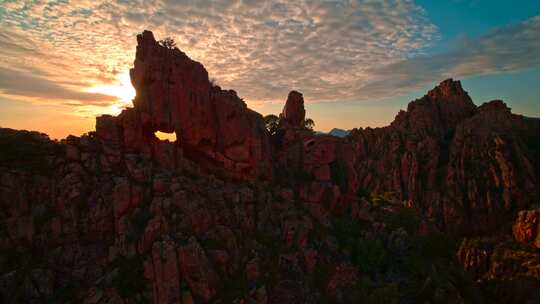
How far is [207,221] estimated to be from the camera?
158 feet

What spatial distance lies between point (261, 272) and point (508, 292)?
141ft

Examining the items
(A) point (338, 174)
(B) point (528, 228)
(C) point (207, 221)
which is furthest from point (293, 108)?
(B) point (528, 228)

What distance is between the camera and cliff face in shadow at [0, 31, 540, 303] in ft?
136

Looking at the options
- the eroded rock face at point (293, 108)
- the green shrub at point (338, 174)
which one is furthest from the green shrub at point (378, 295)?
the eroded rock face at point (293, 108)

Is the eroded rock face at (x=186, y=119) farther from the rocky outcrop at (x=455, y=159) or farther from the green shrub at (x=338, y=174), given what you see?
the rocky outcrop at (x=455, y=159)

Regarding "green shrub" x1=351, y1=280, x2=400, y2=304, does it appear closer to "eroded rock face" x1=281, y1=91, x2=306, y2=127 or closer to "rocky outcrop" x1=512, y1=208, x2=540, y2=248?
"eroded rock face" x1=281, y1=91, x2=306, y2=127

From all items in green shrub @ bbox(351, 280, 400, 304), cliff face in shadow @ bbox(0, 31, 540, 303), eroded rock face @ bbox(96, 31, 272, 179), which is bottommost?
green shrub @ bbox(351, 280, 400, 304)

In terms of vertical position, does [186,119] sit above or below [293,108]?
below

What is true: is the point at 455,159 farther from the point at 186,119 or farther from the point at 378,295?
the point at 186,119

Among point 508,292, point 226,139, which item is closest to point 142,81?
point 226,139

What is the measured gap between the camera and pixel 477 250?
2776 inches

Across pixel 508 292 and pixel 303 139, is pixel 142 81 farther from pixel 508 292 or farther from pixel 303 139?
pixel 508 292

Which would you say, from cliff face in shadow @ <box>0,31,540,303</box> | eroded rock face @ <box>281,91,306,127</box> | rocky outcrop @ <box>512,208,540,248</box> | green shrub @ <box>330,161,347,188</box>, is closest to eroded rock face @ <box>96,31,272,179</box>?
cliff face in shadow @ <box>0,31,540,303</box>

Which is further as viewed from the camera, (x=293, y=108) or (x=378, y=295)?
(x=293, y=108)
